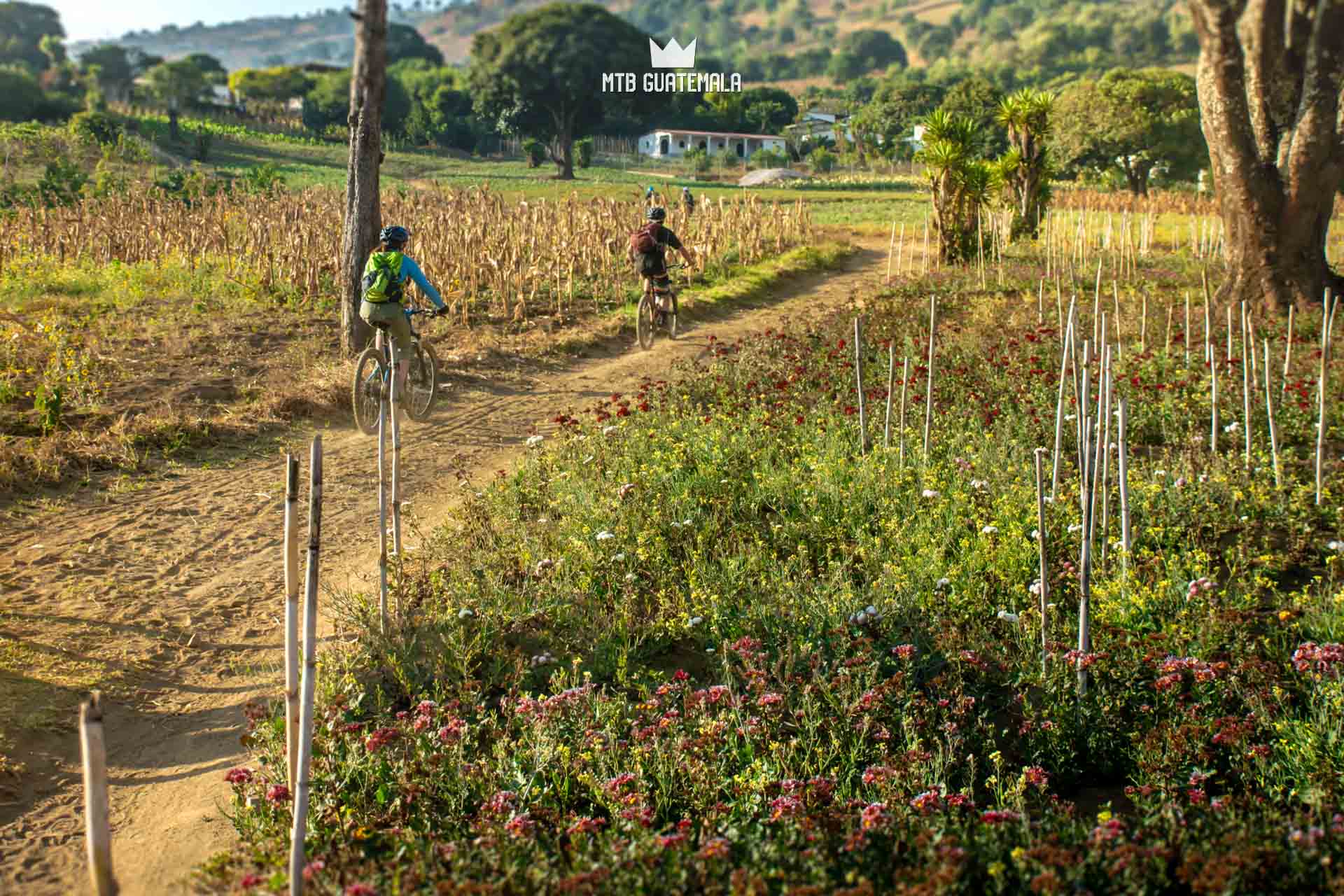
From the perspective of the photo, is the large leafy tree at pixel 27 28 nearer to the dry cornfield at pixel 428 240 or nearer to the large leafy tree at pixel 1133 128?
the large leafy tree at pixel 1133 128

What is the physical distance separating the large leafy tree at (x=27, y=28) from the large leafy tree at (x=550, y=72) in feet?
264

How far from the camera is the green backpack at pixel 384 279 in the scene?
8945 mm

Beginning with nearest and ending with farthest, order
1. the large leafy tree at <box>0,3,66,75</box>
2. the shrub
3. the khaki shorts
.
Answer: the khaki shorts, the shrub, the large leafy tree at <box>0,3,66,75</box>

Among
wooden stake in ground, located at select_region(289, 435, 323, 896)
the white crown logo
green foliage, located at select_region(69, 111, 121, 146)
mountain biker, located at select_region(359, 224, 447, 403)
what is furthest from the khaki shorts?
the white crown logo

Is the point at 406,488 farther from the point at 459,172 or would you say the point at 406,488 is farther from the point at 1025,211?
the point at 459,172

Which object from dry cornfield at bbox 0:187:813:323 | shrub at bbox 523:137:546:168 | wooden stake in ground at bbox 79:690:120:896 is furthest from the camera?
shrub at bbox 523:137:546:168

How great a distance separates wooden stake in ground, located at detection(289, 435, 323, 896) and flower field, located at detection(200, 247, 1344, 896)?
90 millimetres

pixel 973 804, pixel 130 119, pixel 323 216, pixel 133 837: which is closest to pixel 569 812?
pixel 973 804

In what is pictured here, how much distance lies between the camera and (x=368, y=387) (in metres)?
9.43

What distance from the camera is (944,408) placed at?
920 cm

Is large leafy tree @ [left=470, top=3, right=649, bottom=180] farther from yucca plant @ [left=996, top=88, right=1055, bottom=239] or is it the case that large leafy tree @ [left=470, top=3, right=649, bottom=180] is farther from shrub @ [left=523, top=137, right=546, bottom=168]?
yucca plant @ [left=996, top=88, right=1055, bottom=239]

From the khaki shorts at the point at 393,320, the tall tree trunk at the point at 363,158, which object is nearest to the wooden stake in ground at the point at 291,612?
the khaki shorts at the point at 393,320

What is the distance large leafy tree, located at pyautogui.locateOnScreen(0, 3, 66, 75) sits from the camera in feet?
375

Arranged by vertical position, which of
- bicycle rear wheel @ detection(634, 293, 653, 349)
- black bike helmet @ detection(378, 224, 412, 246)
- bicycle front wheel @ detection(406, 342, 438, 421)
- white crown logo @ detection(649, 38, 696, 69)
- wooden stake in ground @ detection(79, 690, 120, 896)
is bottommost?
wooden stake in ground @ detection(79, 690, 120, 896)
